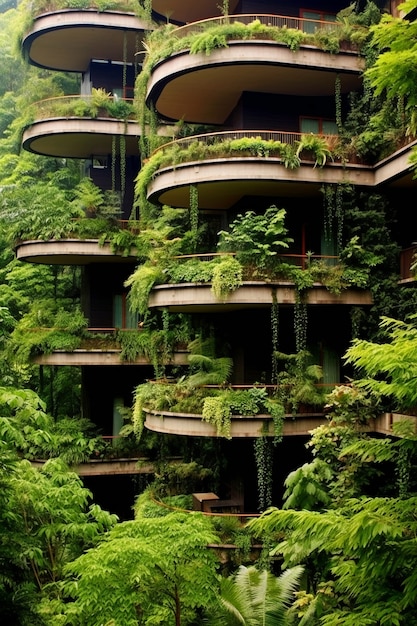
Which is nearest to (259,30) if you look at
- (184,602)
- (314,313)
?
(314,313)

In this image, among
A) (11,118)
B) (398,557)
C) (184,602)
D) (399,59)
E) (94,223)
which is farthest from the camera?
(11,118)

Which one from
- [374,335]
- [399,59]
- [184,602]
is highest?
[399,59]

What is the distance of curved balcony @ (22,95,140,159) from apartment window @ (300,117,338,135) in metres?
9.03

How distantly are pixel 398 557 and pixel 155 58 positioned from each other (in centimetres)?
2007

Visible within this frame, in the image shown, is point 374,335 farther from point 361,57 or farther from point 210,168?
point 361,57

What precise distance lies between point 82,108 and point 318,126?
11313 millimetres

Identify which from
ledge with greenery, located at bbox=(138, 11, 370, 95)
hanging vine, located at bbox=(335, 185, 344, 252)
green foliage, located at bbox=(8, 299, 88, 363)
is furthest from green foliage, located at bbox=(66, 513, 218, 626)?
green foliage, located at bbox=(8, 299, 88, 363)

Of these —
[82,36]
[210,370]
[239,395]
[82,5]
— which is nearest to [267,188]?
[210,370]

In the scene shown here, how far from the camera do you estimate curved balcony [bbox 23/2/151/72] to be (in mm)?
29734

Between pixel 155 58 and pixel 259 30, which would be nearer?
pixel 259 30

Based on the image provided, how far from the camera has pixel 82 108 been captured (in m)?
29.8

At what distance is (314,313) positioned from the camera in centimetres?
2348

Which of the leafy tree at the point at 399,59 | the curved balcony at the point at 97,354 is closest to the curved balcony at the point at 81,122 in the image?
the curved balcony at the point at 97,354

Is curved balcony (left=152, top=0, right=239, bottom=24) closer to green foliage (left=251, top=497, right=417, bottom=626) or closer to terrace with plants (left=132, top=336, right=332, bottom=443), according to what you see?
terrace with plants (left=132, top=336, right=332, bottom=443)
